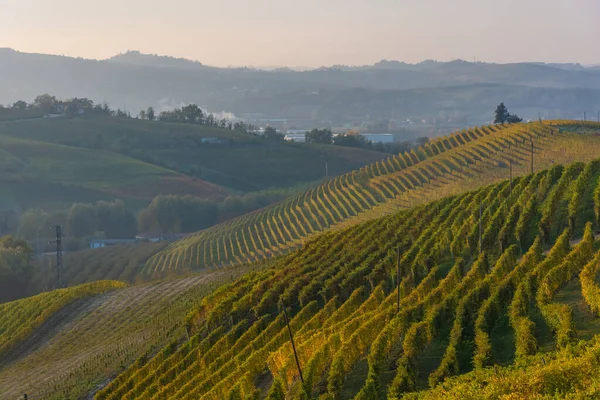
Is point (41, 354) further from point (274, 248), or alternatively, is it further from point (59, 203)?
point (59, 203)

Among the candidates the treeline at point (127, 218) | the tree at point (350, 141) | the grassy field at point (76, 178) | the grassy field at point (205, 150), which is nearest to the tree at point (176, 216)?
the treeline at point (127, 218)

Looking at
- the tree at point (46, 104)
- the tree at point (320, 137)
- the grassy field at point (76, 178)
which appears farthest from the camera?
the tree at point (46, 104)

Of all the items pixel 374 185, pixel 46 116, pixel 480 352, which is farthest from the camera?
pixel 46 116

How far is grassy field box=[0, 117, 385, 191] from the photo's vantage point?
131 m

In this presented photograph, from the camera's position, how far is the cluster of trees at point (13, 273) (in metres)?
65.8

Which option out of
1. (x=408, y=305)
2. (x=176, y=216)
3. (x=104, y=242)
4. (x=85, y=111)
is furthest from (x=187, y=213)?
(x=85, y=111)

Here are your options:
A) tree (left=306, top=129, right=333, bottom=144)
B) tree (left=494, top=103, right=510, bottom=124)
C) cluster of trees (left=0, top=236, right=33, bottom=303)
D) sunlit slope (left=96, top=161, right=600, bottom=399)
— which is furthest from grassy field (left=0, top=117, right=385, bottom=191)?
sunlit slope (left=96, top=161, right=600, bottom=399)

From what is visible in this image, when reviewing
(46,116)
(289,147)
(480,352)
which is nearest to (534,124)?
(480,352)

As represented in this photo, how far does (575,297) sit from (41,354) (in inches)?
1016

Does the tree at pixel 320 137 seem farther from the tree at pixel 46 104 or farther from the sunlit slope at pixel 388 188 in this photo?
the sunlit slope at pixel 388 188

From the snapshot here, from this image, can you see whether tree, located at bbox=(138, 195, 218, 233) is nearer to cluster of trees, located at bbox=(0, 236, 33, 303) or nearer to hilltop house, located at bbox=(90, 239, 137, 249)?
hilltop house, located at bbox=(90, 239, 137, 249)

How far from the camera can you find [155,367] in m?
30.8

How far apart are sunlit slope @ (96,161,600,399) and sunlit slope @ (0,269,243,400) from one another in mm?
2267

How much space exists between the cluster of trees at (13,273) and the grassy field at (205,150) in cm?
5974
